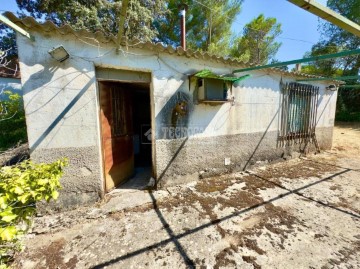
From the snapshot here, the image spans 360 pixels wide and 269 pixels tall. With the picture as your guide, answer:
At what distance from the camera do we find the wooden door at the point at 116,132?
374 centimetres

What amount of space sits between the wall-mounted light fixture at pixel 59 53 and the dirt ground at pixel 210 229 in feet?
9.16

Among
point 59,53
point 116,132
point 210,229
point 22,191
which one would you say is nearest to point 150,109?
point 116,132

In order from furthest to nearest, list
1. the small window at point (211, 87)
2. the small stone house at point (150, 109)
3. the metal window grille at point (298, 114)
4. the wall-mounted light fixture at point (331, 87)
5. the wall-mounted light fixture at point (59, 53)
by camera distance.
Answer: the wall-mounted light fixture at point (331, 87)
the metal window grille at point (298, 114)
the small window at point (211, 87)
the small stone house at point (150, 109)
the wall-mounted light fixture at point (59, 53)

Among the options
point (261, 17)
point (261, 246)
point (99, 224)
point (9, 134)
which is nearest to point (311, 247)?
point (261, 246)

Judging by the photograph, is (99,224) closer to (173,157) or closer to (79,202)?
(79,202)

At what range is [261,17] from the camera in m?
13.3

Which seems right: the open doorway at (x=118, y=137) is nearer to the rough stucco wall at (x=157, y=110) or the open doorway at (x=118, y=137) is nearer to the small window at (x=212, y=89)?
the rough stucco wall at (x=157, y=110)

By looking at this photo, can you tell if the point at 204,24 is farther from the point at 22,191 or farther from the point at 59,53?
the point at 22,191

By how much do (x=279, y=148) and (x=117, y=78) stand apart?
5684mm

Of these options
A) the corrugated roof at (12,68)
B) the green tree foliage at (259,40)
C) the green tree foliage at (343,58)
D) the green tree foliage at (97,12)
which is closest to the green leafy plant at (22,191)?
the corrugated roof at (12,68)

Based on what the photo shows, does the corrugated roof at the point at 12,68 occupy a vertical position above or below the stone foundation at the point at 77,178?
above

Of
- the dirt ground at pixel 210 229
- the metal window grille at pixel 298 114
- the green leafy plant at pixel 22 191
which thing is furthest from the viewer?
the metal window grille at pixel 298 114

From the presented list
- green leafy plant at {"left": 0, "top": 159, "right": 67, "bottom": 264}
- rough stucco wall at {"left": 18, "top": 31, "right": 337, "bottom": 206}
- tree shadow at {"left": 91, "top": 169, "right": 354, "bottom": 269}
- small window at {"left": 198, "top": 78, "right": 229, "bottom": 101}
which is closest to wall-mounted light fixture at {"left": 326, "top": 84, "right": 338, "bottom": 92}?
rough stucco wall at {"left": 18, "top": 31, "right": 337, "bottom": 206}

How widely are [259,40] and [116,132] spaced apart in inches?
546
